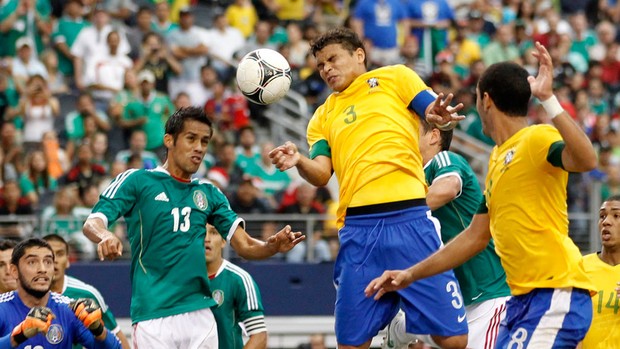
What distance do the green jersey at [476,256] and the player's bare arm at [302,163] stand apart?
4.01ft

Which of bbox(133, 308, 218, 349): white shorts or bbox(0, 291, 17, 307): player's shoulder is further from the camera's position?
bbox(0, 291, 17, 307): player's shoulder

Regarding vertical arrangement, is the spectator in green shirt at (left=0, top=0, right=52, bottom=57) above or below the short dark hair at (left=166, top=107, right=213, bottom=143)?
above

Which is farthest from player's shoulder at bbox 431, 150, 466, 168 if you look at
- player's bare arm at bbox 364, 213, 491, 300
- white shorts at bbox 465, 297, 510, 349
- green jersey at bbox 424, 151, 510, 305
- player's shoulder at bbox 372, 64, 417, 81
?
player's bare arm at bbox 364, 213, 491, 300

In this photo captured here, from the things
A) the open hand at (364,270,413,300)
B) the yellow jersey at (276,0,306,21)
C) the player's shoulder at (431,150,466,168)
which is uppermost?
the yellow jersey at (276,0,306,21)

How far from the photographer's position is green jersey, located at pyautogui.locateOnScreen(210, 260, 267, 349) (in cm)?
1095

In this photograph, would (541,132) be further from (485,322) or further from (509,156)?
(485,322)

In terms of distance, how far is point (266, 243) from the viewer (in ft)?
30.7

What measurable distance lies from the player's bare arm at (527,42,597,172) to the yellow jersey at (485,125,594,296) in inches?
14.4

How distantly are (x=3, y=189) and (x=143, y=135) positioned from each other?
232 cm

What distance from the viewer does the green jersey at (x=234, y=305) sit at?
10.9m

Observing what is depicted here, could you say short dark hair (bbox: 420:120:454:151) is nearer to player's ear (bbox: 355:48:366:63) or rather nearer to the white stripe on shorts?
player's ear (bbox: 355:48:366:63)

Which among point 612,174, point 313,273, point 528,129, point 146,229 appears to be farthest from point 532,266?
point 612,174

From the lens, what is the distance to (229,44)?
2059cm

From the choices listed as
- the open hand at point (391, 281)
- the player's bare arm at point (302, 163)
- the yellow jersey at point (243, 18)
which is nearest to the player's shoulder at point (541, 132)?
the open hand at point (391, 281)
